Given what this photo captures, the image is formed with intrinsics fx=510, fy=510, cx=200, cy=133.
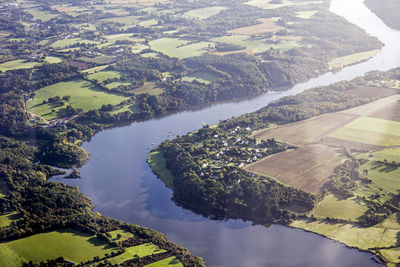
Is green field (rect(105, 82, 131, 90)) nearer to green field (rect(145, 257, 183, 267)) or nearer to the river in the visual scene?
the river

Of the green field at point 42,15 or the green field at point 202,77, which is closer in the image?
the green field at point 202,77

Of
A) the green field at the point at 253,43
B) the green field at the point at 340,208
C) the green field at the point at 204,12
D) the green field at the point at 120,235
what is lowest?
the green field at the point at 120,235

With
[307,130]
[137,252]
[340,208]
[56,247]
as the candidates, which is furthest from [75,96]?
[340,208]

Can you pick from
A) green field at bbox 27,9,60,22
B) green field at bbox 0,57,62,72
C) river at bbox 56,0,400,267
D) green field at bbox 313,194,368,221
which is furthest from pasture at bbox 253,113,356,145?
green field at bbox 27,9,60,22

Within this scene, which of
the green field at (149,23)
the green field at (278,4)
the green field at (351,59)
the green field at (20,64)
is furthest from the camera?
the green field at (278,4)

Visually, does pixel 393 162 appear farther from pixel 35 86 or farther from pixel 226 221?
pixel 35 86

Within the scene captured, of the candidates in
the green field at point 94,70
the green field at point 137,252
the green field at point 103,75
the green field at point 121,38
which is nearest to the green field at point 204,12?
the green field at point 121,38

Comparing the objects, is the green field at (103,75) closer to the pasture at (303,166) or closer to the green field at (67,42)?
the green field at (67,42)
